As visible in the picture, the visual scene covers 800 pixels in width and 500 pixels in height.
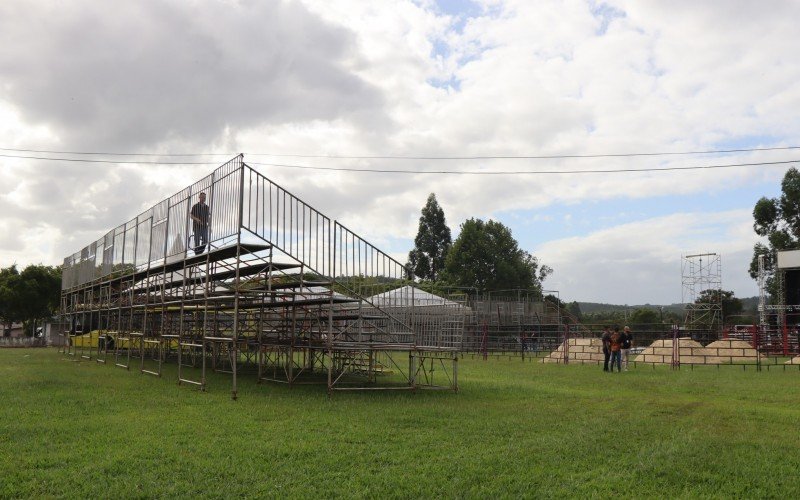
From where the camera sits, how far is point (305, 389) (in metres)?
14.3

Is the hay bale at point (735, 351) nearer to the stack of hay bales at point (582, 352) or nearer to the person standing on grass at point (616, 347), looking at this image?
the stack of hay bales at point (582, 352)

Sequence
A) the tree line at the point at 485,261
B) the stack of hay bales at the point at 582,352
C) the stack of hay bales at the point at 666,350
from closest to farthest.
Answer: the stack of hay bales at the point at 666,350
the stack of hay bales at the point at 582,352
the tree line at the point at 485,261

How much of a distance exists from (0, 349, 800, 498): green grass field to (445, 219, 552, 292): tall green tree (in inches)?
2380

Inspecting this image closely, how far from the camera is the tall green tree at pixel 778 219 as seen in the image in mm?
56156

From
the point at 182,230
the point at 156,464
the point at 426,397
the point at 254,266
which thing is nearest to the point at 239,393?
the point at 254,266

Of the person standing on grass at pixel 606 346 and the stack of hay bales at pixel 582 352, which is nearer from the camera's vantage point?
the person standing on grass at pixel 606 346

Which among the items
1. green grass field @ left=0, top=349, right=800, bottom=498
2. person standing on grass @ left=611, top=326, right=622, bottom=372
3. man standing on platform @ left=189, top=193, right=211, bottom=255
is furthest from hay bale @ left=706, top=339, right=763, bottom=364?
man standing on platform @ left=189, top=193, right=211, bottom=255

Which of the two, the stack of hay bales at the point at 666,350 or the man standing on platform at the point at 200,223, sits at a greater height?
the man standing on platform at the point at 200,223

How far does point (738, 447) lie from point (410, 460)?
397 centimetres

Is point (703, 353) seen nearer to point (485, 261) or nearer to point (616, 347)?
point (616, 347)

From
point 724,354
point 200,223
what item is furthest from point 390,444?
point 724,354

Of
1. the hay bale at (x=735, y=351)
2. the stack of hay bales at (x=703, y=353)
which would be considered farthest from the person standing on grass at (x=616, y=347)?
the hay bale at (x=735, y=351)

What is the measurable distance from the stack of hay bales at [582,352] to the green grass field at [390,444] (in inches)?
586

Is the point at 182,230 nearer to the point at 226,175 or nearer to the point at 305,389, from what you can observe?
the point at 226,175
